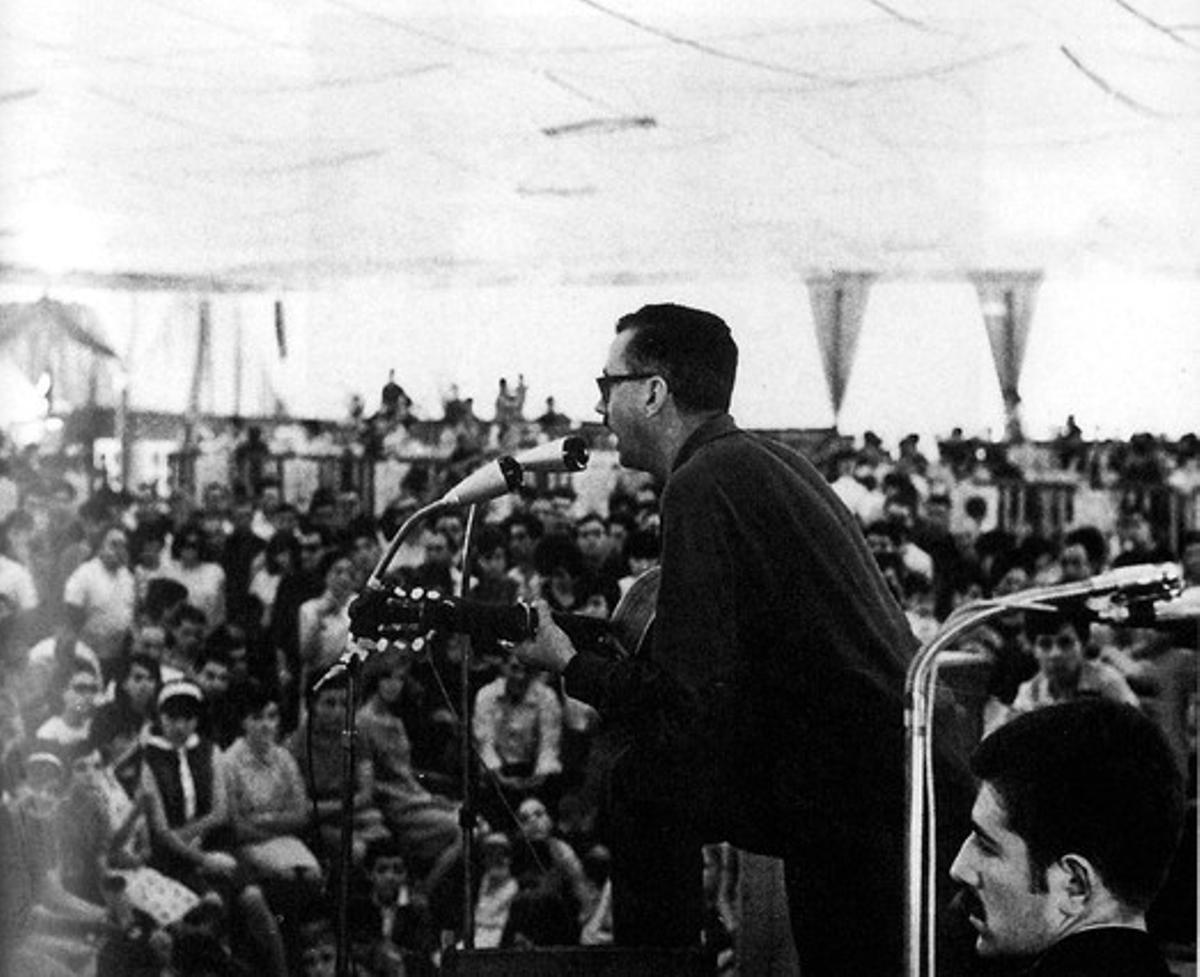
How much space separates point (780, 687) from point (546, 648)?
0.96ft

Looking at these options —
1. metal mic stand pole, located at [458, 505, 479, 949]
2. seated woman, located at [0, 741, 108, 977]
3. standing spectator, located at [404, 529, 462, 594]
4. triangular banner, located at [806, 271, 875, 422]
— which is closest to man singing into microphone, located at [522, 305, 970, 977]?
metal mic stand pole, located at [458, 505, 479, 949]

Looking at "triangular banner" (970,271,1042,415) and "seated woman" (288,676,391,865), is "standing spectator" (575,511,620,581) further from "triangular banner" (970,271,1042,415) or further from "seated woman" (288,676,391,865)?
"triangular banner" (970,271,1042,415)

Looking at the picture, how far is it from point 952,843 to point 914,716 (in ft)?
2.20

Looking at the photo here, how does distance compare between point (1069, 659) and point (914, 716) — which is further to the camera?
point (1069, 659)

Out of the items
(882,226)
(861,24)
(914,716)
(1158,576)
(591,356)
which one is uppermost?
(861,24)

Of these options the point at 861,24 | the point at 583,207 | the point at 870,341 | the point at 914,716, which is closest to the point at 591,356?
the point at 583,207

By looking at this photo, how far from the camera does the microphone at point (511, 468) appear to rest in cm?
A: 273

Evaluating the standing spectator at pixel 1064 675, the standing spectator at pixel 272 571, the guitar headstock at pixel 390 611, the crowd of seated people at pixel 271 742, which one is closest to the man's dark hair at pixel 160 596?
the crowd of seated people at pixel 271 742

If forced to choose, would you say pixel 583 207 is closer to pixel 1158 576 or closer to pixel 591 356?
pixel 591 356

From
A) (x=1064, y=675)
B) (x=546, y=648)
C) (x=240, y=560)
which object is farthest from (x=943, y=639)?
(x=240, y=560)

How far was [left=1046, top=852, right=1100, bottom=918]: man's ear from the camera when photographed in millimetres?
1563

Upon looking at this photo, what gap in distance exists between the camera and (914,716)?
183 cm

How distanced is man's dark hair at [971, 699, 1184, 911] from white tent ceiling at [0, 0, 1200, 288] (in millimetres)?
2127

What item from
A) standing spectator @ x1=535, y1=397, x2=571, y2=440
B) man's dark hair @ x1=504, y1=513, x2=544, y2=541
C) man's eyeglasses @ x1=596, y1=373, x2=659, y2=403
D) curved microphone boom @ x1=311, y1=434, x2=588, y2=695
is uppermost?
man's eyeglasses @ x1=596, y1=373, x2=659, y2=403
